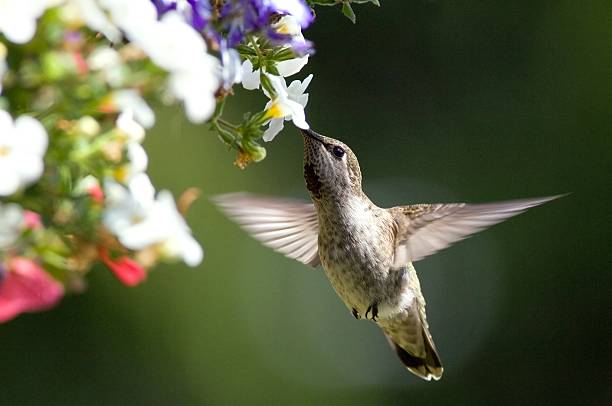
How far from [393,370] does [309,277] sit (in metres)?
0.79

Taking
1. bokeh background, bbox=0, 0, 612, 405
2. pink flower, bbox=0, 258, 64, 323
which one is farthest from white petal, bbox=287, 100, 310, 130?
bokeh background, bbox=0, 0, 612, 405

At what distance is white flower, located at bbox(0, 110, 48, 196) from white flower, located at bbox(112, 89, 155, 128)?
11 cm

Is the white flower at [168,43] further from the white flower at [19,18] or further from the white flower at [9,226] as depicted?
the white flower at [9,226]

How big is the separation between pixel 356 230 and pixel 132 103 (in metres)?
1.42

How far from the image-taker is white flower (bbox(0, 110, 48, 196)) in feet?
3.05

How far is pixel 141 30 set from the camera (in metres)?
0.99

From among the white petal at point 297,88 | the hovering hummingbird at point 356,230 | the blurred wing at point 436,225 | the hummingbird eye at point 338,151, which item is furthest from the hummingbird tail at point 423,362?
the white petal at point 297,88

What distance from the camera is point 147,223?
1.03m

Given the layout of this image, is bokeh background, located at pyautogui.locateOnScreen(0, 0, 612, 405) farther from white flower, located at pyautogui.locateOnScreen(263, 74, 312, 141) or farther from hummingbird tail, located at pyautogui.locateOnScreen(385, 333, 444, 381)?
white flower, located at pyautogui.locateOnScreen(263, 74, 312, 141)

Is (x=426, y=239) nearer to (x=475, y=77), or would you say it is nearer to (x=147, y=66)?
(x=147, y=66)

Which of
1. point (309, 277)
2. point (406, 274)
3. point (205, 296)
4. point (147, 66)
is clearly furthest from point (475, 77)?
point (147, 66)

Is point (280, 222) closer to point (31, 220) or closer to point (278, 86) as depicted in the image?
point (278, 86)

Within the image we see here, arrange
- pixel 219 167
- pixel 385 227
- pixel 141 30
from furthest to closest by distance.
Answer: pixel 219 167, pixel 385 227, pixel 141 30

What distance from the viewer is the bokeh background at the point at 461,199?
21.6 feet
